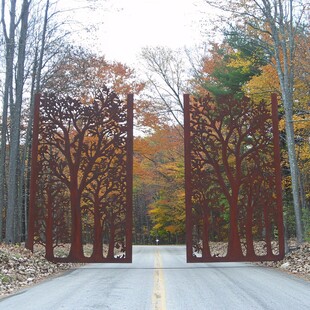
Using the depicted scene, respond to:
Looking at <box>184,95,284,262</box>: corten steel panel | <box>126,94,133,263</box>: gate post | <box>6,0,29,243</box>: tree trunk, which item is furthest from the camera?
<box>6,0,29,243</box>: tree trunk

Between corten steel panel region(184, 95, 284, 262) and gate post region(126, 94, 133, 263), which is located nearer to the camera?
gate post region(126, 94, 133, 263)

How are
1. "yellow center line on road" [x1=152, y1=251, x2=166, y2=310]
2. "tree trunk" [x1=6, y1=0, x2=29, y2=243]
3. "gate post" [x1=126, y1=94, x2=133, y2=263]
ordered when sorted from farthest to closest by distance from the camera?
"tree trunk" [x1=6, y1=0, x2=29, y2=243] < "gate post" [x1=126, y1=94, x2=133, y2=263] < "yellow center line on road" [x1=152, y1=251, x2=166, y2=310]

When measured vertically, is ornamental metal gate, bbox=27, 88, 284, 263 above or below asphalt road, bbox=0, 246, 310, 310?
above

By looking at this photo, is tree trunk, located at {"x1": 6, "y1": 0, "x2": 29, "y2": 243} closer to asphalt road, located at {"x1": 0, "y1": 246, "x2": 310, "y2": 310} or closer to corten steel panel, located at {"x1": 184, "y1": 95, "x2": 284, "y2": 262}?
asphalt road, located at {"x1": 0, "y1": 246, "x2": 310, "y2": 310}

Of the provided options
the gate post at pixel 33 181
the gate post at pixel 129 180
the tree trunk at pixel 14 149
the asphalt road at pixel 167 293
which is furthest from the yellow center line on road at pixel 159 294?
the tree trunk at pixel 14 149

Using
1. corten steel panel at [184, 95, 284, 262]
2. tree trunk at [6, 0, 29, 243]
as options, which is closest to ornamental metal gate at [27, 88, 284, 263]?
corten steel panel at [184, 95, 284, 262]

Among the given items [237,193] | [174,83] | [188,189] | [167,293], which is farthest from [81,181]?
[174,83]

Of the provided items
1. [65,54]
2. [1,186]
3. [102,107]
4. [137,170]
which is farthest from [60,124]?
[137,170]

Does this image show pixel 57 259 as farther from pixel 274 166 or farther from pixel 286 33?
pixel 286 33

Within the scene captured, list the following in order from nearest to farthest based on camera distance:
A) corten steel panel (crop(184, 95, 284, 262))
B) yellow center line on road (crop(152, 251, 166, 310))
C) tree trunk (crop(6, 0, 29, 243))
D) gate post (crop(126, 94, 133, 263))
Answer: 1. yellow center line on road (crop(152, 251, 166, 310))
2. gate post (crop(126, 94, 133, 263))
3. corten steel panel (crop(184, 95, 284, 262))
4. tree trunk (crop(6, 0, 29, 243))

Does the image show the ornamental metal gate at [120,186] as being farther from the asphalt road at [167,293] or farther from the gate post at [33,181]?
the asphalt road at [167,293]

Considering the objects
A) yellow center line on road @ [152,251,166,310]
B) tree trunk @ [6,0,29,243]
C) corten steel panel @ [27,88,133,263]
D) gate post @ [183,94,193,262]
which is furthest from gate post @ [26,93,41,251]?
yellow center line on road @ [152,251,166,310]

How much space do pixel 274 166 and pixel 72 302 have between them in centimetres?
919

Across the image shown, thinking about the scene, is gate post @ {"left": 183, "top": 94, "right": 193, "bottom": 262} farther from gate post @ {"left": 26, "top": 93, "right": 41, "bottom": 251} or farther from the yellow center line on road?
gate post @ {"left": 26, "top": 93, "right": 41, "bottom": 251}
